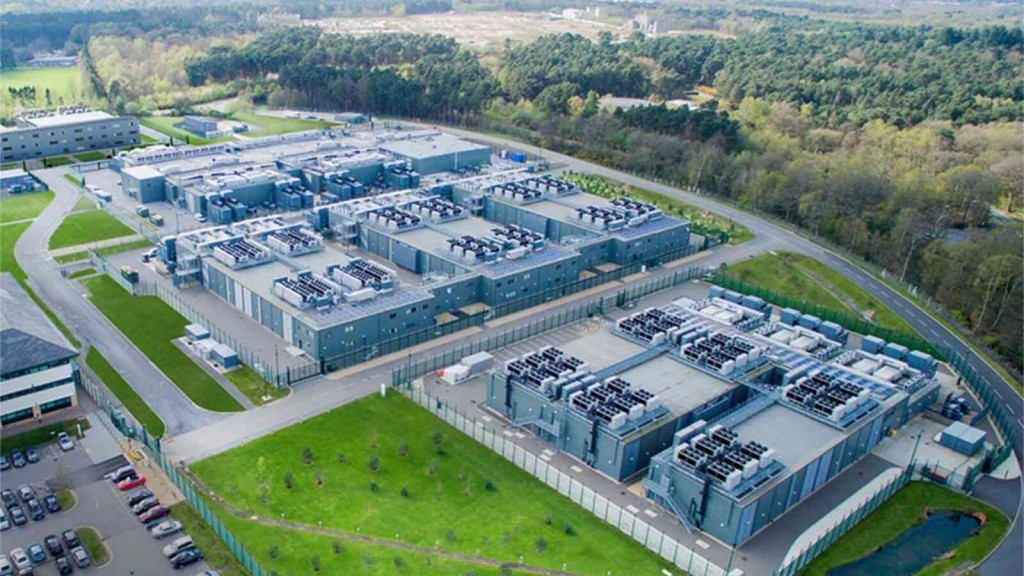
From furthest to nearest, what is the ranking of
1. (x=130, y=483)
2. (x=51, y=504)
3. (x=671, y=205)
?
(x=671, y=205) → (x=130, y=483) → (x=51, y=504)

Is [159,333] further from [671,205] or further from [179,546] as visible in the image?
[671,205]

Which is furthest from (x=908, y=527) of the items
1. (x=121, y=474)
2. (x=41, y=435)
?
(x=41, y=435)

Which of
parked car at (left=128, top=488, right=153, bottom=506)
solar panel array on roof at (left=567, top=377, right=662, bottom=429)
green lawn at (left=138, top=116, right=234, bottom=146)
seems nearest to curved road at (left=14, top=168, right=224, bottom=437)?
parked car at (left=128, top=488, right=153, bottom=506)

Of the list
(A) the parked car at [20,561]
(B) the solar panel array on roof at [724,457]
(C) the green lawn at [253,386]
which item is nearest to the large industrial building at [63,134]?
(C) the green lawn at [253,386]

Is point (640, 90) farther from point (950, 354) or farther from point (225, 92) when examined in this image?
point (950, 354)

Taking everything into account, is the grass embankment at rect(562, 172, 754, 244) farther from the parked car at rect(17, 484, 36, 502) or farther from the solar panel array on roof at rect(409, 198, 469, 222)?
the parked car at rect(17, 484, 36, 502)

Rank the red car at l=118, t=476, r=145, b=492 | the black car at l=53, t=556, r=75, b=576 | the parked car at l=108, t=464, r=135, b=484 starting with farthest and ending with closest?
the parked car at l=108, t=464, r=135, b=484 < the red car at l=118, t=476, r=145, b=492 < the black car at l=53, t=556, r=75, b=576
